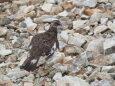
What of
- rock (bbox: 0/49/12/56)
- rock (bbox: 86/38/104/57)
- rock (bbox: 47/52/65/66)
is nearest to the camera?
rock (bbox: 47/52/65/66)

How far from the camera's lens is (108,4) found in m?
9.88

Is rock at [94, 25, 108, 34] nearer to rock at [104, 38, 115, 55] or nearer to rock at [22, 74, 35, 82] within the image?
rock at [104, 38, 115, 55]

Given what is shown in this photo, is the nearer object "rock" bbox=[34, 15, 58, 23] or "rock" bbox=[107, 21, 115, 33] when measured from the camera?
"rock" bbox=[107, 21, 115, 33]

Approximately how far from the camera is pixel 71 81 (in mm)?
6664

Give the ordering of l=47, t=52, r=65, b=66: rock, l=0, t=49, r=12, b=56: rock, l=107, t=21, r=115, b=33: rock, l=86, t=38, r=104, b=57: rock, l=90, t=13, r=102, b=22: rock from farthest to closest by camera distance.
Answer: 1. l=90, t=13, r=102, b=22: rock
2. l=107, t=21, r=115, b=33: rock
3. l=0, t=49, r=12, b=56: rock
4. l=86, t=38, r=104, b=57: rock
5. l=47, t=52, r=65, b=66: rock

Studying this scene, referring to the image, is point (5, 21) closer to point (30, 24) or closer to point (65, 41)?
point (30, 24)

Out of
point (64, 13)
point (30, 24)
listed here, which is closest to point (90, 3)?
point (64, 13)

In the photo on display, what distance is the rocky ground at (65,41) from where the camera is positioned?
7.04 m

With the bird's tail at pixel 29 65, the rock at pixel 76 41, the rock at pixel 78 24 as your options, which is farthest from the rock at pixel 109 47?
→ the rock at pixel 78 24

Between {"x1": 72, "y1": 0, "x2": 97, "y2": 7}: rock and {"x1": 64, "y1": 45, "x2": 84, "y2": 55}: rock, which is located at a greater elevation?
{"x1": 72, "y1": 0, "x2": 97, "y2": 7}: rock

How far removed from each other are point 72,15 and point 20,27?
109 centimetres

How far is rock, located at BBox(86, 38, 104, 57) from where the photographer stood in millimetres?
7742

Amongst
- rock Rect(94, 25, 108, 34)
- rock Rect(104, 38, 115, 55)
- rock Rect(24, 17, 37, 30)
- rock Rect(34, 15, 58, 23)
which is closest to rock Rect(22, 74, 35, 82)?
rock Rect(104, 38, 115, 55)

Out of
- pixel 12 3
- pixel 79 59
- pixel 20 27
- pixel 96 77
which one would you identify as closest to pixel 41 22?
pixel 20 27
